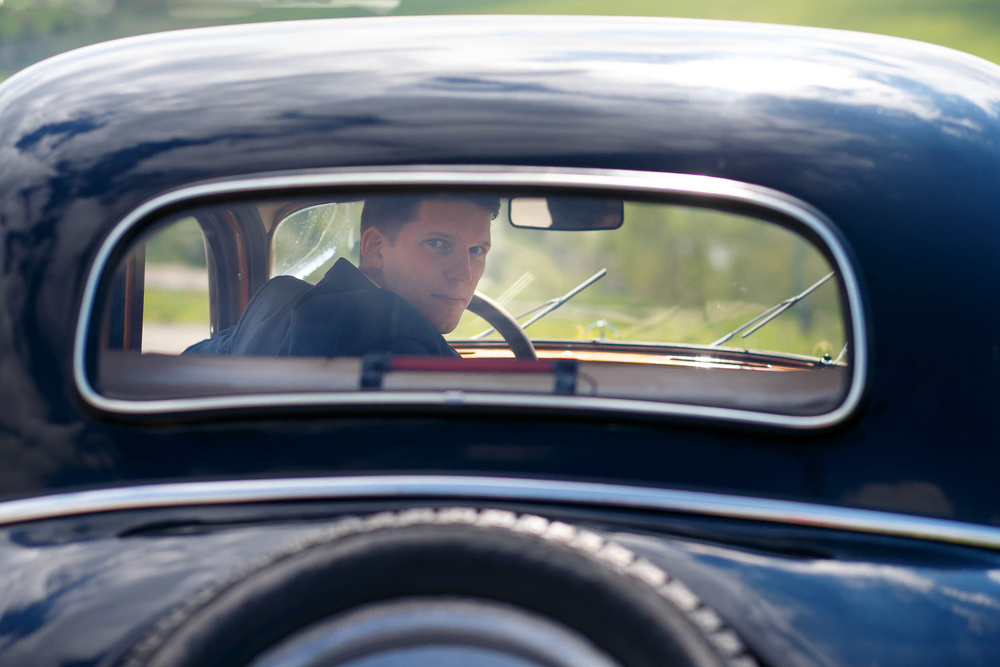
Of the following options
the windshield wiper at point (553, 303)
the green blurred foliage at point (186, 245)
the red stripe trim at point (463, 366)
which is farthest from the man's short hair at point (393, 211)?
the windshield wiper at point (553, 303)

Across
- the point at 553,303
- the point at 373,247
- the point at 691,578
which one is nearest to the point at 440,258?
the point at 373,247

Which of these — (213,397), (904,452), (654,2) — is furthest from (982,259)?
(654,2)

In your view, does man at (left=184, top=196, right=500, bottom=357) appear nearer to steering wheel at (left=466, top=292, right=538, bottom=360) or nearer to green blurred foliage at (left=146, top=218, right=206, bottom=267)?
green blurred foliage at (left=146, top=218, right=206, bottom=267)

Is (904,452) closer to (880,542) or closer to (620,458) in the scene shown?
(880,542)

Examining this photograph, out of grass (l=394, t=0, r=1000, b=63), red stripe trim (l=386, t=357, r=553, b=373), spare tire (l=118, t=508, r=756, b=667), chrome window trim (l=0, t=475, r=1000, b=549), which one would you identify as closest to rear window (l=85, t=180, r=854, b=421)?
red stripe trim (l=386, t=357, r=553, b=373)

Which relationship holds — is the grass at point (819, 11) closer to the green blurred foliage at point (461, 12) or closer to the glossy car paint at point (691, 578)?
the green blurred foliage at point (461, 12)

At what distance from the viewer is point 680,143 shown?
156 cm

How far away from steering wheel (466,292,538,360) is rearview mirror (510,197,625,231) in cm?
90

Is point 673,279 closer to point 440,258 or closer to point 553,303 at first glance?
point 553,303

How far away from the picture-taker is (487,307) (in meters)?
3.14

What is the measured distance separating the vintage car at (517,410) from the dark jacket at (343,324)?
0.88ft

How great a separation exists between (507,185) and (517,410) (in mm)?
427

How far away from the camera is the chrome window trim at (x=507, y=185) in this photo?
1.49m

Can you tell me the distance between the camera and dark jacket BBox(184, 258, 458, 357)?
191cm
